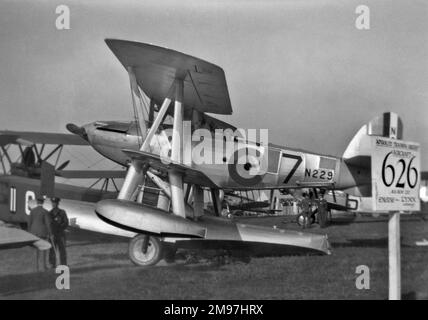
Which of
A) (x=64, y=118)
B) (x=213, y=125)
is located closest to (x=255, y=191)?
(x=213, y=125)

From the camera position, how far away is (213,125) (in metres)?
4.36

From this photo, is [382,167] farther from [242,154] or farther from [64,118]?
[64,118]

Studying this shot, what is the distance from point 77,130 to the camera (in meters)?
4.11

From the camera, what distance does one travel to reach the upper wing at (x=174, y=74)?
3.58 m

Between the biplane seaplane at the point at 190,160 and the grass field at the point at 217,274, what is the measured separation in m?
0.22

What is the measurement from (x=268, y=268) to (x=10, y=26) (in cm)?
293

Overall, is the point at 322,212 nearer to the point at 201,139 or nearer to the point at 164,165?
the point at 201,139

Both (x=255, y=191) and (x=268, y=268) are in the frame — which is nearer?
(x=268, y=268)

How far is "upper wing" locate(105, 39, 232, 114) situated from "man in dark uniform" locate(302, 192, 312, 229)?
1253 mm

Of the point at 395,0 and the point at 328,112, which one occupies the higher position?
the point at 395,0

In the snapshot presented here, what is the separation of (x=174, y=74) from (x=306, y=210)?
1876 mm

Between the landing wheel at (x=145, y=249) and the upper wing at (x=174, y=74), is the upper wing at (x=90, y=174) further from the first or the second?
the upper wing at (x=174, y=74)

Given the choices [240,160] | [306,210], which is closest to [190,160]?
[240,160]

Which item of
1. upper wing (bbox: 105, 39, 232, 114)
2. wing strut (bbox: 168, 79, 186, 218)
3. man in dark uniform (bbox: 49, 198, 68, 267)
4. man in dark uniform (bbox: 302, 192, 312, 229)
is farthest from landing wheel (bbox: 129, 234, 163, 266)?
man in dark uniform (bbox: 302, 192, 312, 229)
